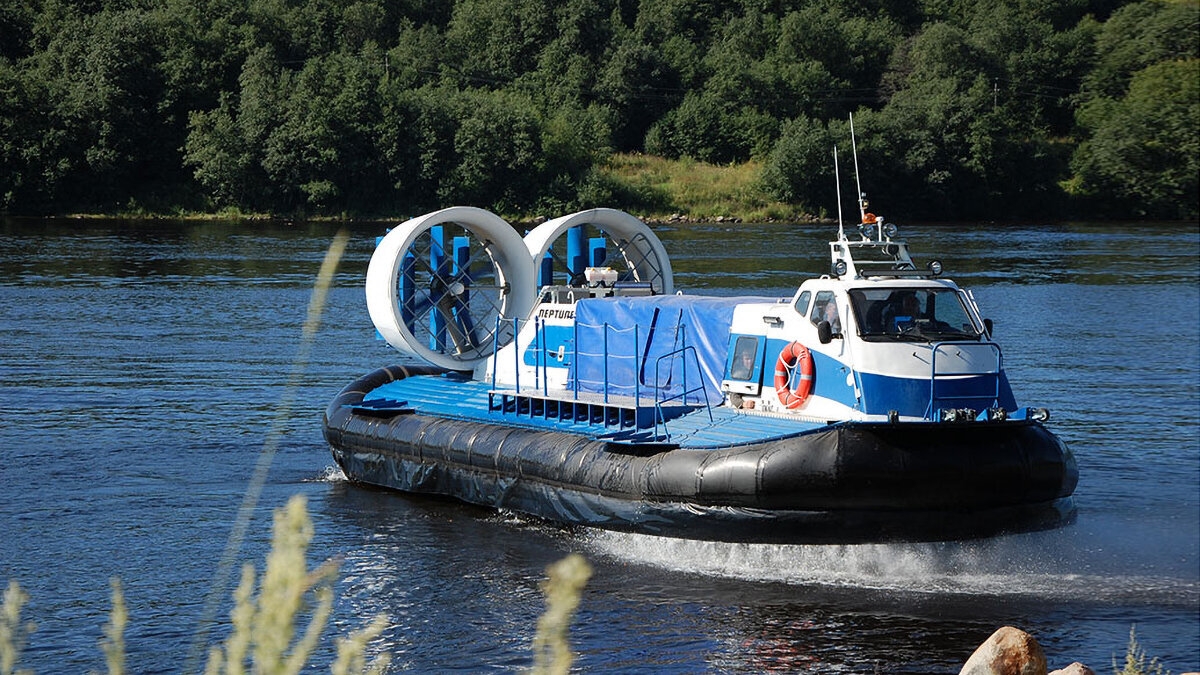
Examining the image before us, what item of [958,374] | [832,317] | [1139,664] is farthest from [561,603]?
[832,317]

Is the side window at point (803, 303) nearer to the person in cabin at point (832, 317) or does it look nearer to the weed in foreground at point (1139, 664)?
the person in cabin at point (832, 317)

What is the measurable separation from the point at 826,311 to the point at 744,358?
46.2 inches

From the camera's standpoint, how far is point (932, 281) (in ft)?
43.4

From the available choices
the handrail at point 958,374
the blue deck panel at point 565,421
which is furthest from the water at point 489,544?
the handrail at point 958,374

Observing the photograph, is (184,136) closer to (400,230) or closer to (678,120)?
(678,120)

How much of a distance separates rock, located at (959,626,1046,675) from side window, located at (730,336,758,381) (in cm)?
501

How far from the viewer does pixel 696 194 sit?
63438mm

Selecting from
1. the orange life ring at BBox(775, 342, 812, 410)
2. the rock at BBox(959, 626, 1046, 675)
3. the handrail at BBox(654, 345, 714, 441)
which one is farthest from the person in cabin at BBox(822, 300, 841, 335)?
the rock at BBox(959, 626, 1046, 675)

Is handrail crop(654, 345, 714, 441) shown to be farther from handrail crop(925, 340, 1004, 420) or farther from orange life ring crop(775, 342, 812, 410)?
handrail crop(925, 340, 1004, 420)

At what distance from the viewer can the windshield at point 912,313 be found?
12.9m

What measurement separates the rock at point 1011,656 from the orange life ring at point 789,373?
4.18 metres

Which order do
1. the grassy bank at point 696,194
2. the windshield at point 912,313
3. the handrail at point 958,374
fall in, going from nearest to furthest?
the handrail at point 958,374 < the windshield at point 912,313 < the grassy bank at point 696,194

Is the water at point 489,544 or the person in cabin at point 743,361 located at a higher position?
the person in cabin at point 743,361

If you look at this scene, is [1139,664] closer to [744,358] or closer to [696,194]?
[744,358]
